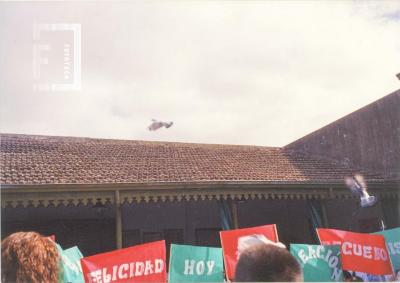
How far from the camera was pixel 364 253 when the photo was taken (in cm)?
658

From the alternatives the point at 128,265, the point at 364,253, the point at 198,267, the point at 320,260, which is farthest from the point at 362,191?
the point at 128,265

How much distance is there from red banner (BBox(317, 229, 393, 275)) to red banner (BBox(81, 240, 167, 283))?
307 centimetres

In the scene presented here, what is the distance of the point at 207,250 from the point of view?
20.5 feet

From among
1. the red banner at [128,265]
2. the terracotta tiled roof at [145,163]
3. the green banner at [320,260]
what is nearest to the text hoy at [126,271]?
the red banner at [128,265]

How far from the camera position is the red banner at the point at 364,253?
642cm

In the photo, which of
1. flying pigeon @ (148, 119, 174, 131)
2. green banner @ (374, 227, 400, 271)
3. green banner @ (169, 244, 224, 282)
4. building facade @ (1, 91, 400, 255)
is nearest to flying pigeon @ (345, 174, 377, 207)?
building facade @ (1, 91, 400, 255)

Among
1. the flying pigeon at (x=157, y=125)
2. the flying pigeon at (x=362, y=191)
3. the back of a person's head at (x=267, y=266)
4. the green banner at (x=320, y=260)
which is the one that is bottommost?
the green banner at (x=320, y=260)

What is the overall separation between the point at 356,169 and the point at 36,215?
34.7 feet

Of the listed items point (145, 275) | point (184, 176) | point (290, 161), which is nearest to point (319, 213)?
point (290, 161)

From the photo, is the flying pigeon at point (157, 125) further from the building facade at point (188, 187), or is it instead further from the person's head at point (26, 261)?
the person's head at point (26, 261)

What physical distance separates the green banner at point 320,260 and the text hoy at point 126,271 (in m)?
2.26

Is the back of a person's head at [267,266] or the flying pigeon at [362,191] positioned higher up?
the flying pigeon at [362,191]

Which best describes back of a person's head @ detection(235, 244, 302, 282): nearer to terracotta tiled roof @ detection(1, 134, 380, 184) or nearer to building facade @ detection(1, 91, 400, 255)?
building facade @ detection(1, 91, 400, 255)

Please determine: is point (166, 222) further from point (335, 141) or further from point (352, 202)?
point (335, 141)
